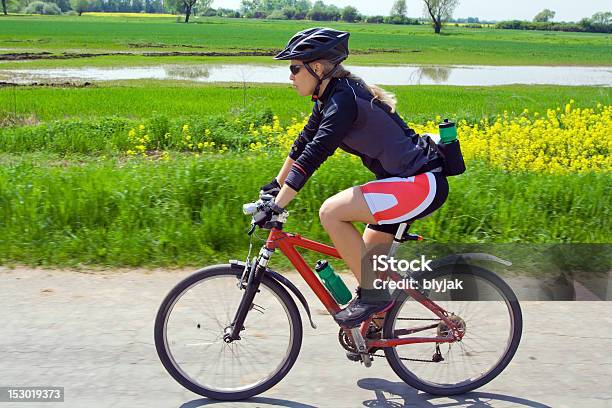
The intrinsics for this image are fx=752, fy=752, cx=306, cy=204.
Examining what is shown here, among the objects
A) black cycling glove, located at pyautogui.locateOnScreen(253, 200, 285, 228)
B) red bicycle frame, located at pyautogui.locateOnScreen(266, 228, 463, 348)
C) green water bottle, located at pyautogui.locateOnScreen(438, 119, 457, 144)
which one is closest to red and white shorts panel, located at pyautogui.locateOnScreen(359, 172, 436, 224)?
green water bottle, located at pyautogui.locateOnScreen(438, 119, 457, 144)

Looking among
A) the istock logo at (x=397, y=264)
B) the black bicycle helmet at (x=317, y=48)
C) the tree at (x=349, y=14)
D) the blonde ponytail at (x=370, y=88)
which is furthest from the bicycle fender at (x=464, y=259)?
the tree at (x=349, y=14)

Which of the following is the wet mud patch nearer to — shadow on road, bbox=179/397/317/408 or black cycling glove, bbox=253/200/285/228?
shadow on road, bbox=179/397/317/408

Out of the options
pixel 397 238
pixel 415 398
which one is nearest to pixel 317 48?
pixel 397 238

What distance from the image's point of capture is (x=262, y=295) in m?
3.78

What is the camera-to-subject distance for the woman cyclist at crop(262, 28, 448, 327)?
349 centimetres

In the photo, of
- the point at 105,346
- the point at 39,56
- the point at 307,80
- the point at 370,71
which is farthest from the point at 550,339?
the point at 39,56

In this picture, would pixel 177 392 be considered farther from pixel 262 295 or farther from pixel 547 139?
pixel 547 139

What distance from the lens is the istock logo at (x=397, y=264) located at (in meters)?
3.74

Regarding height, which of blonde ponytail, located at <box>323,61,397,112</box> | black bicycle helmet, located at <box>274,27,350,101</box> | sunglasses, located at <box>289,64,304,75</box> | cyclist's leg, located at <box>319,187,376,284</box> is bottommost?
cyclist's leg, located at <box>319,187,376,284</box>

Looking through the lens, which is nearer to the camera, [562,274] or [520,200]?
[562,274]

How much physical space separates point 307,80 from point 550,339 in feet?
7.26

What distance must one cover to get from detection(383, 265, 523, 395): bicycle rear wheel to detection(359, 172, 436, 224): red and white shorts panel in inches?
16.3

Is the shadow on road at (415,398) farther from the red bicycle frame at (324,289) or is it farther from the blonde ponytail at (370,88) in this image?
the blonde ponytail at (370,88)

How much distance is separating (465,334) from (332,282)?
0.83 metres
